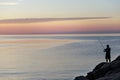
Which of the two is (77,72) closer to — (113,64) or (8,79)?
(8,79)

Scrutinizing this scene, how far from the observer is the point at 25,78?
6122 centimetres

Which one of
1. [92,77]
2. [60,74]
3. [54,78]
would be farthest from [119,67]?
[60,74]

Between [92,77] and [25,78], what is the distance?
32.5m

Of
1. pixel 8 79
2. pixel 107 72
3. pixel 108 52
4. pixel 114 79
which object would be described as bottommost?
pixel 114 79

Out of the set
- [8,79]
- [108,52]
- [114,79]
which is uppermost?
[8,79]

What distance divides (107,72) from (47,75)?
124 ft

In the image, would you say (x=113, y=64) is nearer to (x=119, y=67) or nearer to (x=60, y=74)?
(x=119, y=67)

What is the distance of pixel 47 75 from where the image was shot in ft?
213

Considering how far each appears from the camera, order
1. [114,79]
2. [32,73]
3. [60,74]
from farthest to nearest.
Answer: [32,73], [60,74], [114,79]

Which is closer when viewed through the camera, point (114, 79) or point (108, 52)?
point (114, 79)

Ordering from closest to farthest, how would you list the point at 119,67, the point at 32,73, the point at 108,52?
the point at 119,67 → the point at 108,52 → the point at 32,73

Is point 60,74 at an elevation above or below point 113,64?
above

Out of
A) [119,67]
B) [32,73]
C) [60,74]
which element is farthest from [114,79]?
[32,73]

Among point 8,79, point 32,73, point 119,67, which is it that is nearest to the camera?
point 119,67
